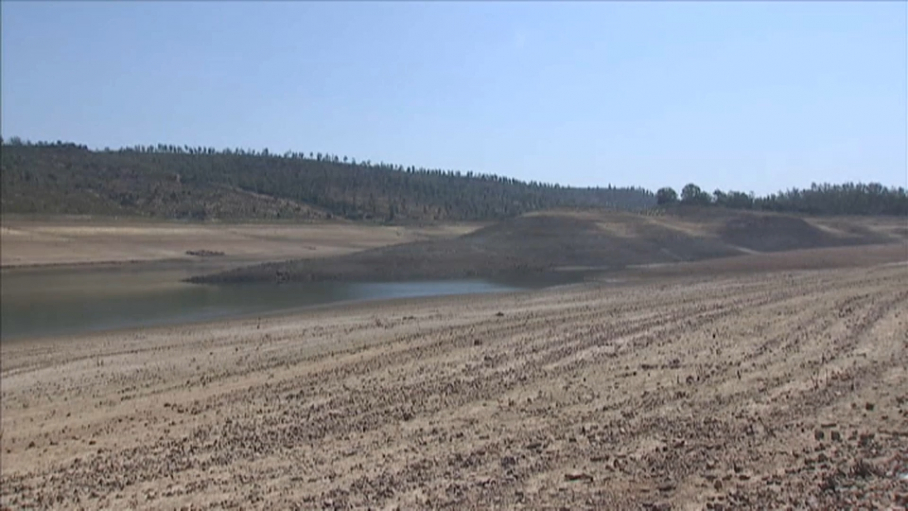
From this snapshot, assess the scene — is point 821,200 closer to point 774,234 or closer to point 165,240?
point 774,234

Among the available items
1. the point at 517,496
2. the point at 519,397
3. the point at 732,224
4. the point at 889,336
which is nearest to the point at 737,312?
the point at 889,336

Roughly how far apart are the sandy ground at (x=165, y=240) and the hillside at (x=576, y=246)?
1194 cm

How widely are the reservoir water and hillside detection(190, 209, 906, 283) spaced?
262 centimetres

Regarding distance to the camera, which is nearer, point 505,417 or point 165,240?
point 505,417

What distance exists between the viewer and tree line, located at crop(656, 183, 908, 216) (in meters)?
40.6

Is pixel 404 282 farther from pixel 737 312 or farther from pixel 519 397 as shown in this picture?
pixel 519 397

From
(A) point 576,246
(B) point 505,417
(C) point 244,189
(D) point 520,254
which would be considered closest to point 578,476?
(B) point 505,417

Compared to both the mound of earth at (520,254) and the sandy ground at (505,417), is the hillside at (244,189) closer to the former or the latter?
the mound of earth at (520,254)

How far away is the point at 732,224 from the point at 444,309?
2579 cm

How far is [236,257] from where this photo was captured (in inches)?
2000

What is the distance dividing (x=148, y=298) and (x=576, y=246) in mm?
18396

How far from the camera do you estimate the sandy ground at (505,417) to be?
19.7 ft

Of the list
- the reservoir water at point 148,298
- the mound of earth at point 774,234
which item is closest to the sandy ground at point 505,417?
the reservoir water at point 148,298

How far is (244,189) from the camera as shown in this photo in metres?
105
